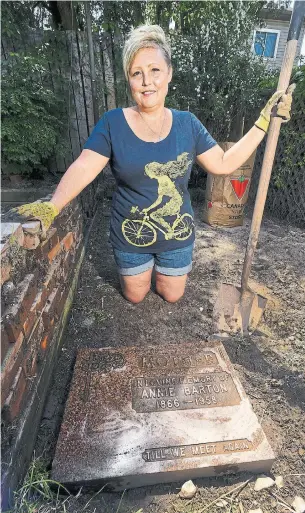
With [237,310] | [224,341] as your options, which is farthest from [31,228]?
[237,310]

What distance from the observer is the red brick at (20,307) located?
116 centimetres

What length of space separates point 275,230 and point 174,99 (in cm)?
236

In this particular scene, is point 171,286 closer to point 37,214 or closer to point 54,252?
point 54,252

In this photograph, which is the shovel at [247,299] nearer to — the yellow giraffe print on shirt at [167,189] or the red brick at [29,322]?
the yellow giraffe print on shirt at [167,189]

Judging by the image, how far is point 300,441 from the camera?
146 centimetres

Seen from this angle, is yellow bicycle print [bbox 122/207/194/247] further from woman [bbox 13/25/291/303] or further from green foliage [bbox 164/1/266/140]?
green foliage [bbox 164/1/266/140]

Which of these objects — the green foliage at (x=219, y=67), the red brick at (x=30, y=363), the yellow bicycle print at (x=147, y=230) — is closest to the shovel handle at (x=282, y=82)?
the yellow bicycle print at (x=147, y=230)

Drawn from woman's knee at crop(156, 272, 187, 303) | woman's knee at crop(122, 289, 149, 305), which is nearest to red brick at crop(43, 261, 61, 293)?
woman's knee at crop(122, 289, 149, 305)

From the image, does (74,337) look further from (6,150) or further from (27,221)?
(6,150)

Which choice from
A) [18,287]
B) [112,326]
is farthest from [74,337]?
[18,287]

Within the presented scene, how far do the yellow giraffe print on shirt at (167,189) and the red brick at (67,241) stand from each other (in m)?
0.41

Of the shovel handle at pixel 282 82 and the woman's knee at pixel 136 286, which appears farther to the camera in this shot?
the woman's knee at pixel 136 286

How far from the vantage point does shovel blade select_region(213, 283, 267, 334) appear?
7.03 ft

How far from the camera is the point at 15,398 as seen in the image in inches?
46.6
